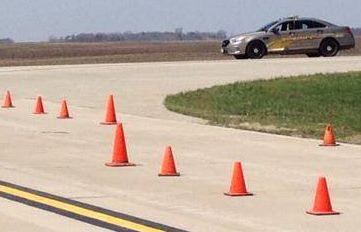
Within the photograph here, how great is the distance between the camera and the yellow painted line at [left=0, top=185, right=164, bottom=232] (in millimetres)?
9922

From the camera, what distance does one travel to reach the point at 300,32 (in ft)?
142

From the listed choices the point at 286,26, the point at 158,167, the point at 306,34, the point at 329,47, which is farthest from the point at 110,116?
the point at 329,47

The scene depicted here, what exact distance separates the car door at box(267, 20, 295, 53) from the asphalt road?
52.8ft

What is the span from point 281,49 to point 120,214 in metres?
33.4

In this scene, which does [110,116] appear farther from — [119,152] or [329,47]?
[329,47]

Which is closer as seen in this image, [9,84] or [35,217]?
[35,217]

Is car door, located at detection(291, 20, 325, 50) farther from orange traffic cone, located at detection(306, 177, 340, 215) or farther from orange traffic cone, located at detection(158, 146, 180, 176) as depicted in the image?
orange traffic cone, located at detection(306, 177, 340, 215)

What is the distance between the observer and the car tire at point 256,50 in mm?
43188

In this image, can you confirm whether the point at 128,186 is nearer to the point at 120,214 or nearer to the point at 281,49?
the point at 120,214

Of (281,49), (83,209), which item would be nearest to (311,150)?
(83,209)

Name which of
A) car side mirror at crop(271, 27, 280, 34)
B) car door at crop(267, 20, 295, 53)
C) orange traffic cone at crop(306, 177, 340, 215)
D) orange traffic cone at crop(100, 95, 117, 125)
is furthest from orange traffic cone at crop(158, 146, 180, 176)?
car side mirror at crop(271, 27, 280, 34)

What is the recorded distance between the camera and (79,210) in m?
10.8

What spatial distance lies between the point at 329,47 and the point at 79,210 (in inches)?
1378

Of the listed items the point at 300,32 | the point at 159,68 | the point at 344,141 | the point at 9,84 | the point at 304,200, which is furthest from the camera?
the point at 300,32
